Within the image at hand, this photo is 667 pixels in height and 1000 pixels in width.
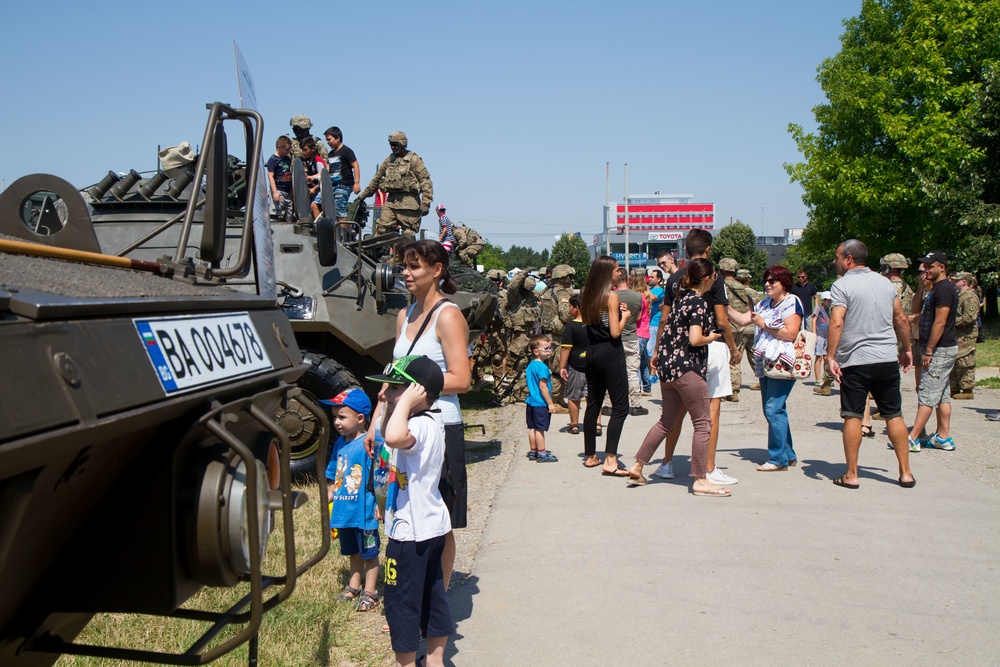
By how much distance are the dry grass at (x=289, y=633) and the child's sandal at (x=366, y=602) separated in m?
0.03

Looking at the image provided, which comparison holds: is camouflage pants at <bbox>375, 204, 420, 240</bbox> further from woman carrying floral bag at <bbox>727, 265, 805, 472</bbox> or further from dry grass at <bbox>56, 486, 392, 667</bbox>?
dry grass at <bbox>56, 486, 392, 667</bbox>

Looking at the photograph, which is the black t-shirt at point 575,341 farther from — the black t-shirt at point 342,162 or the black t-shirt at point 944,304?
the black t-shirt at point 342,162

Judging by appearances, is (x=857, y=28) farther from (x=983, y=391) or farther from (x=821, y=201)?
(x=983, y=391)

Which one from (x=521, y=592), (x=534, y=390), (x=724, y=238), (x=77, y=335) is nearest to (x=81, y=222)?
(x=77, y=335)

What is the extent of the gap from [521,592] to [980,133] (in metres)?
23.0

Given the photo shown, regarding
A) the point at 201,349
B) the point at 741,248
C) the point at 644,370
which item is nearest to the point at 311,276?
the point at 201,349

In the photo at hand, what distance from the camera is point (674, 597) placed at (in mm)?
4523

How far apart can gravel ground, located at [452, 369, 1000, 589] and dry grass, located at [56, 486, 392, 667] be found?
0.69m

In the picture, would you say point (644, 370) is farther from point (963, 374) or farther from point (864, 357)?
point (864, 357)

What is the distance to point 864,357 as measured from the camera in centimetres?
658

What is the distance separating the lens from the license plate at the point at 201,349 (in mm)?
1985

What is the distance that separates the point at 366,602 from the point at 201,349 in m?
2.60

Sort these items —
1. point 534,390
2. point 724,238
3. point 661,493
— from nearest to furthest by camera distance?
1. point 661,493
2. point 534,390
3. point 724,238

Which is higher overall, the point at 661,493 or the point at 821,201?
the point at 821,201
